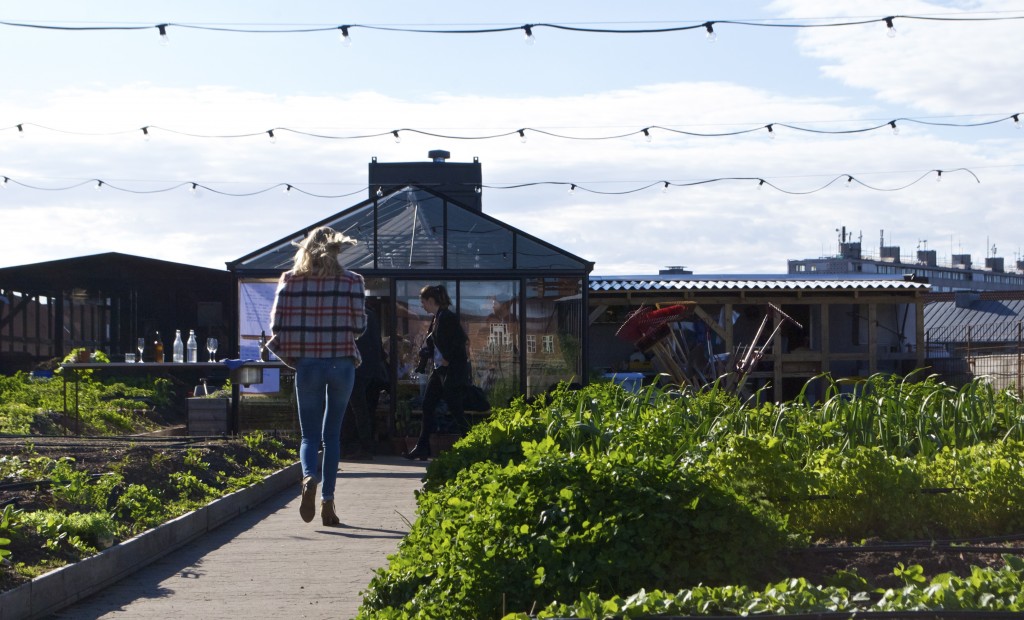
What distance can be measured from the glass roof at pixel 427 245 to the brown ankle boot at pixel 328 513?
686 cm

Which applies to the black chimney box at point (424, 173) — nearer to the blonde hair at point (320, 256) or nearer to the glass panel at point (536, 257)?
the glass panel at point (536, 257)

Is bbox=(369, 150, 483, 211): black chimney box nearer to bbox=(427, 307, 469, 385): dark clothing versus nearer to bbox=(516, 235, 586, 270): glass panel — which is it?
bbox=(516, 235, 586, 270): glass panel

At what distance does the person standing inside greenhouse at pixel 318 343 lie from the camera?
24.8 ft

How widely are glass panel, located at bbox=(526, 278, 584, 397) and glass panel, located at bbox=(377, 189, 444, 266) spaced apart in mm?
1192

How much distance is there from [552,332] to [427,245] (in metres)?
1.81

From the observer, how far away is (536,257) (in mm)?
14820

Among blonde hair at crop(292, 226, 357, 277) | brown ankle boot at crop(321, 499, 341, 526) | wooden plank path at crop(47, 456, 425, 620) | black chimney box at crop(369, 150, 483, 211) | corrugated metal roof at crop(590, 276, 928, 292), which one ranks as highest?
black chimney box at crop(369, 150, 483, 211)

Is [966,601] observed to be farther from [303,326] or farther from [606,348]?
[606,348]

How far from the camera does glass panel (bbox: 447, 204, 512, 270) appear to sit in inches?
579

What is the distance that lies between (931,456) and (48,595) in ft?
13.1

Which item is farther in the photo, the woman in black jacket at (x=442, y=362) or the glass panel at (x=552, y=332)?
the glass panel at (x=552, y=332)

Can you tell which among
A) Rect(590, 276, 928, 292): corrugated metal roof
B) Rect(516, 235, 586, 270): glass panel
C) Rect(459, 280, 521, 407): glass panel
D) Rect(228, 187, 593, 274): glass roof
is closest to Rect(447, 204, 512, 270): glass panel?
Rect(228, 187, 593, 274): glass roof

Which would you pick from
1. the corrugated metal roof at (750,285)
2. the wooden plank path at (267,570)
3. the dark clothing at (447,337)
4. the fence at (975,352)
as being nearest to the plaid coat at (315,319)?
the wooden plank path at (267,570)

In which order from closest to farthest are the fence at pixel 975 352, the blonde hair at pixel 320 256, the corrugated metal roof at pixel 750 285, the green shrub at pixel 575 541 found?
1. the green shrub at pixel 575 541
2. the blonde hair at pixel 320 256
3. the fence at pixel 975 352
4. the corrugated metal roof at pixel 750 285
